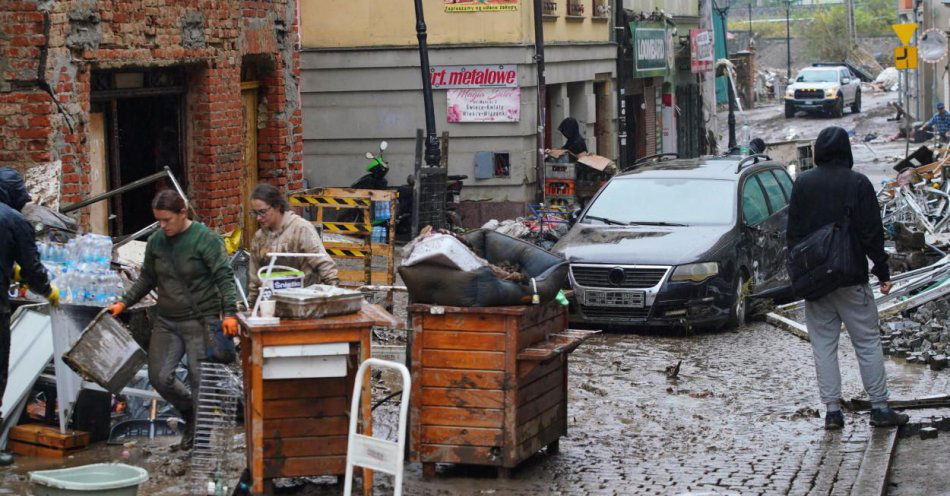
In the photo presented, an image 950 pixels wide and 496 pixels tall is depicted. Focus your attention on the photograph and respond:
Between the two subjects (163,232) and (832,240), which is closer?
(163,232)

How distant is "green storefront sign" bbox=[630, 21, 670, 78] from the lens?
1291 inches

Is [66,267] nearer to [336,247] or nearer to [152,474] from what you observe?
[152,474]

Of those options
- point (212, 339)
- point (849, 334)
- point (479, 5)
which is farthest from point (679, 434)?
point (479, 5)

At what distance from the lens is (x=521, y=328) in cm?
830

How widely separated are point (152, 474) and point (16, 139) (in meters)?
4.32

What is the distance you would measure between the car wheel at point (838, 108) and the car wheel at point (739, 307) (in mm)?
47712

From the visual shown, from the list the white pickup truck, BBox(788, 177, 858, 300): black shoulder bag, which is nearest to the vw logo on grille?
BBox(788, 177, 858, 300): black shoulder bag

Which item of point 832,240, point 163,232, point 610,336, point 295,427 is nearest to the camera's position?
point 295,427

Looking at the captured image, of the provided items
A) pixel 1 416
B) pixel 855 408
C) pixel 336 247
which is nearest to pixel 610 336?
pixel 336 247

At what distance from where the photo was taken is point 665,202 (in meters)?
15.3

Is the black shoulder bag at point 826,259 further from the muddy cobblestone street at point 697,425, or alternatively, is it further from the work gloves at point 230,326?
the work gloves at point 230,326

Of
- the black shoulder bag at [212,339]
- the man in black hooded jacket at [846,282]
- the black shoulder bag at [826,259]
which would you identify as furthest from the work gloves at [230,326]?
the man in black hooded jacket at [846,282]

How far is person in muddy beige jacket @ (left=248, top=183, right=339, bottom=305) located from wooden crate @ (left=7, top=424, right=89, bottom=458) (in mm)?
1428

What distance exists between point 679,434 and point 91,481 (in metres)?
4.39
